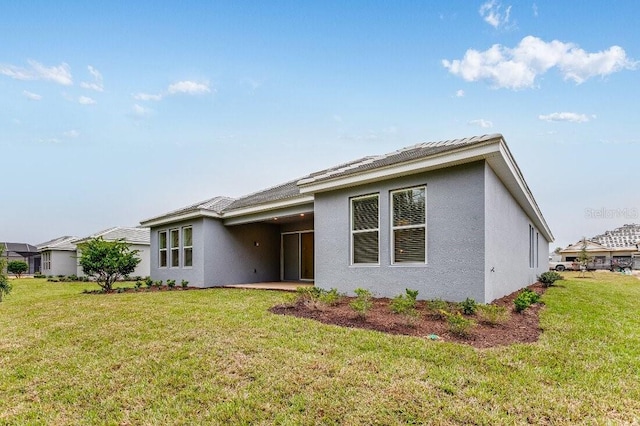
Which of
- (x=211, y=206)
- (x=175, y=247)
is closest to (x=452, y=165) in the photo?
(x=211, y=206)

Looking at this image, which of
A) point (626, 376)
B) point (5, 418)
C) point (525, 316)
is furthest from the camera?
point (525, 316)

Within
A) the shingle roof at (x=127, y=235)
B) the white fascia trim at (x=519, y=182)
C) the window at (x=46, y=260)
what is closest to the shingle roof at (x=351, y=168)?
the white fascia trim at (x=519, y=182)

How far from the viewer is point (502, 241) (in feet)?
29.7

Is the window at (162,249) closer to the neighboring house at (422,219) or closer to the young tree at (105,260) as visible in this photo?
the young tree at (105,260)

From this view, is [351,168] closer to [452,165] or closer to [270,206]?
[452,165]

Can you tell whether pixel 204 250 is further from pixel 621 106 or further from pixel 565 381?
pixel 621 106

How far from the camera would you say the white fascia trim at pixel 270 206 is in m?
11.5

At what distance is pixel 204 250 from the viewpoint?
45.6 feet

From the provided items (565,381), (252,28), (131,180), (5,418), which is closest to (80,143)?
(131,180)

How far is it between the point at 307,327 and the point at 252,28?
9.82m

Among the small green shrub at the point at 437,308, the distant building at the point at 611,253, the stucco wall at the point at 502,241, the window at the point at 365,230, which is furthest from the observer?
the distant building at the point at 611,253

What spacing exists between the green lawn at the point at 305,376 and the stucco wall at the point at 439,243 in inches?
73.3

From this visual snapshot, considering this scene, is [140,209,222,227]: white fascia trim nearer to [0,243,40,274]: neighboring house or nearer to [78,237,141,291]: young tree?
[78,237,141,291]: young tree

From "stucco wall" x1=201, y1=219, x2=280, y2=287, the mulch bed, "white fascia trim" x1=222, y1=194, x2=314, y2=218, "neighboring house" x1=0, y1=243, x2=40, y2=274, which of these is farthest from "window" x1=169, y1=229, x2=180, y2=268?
"neighboring house" x1=0, y1=243, x2=40, y2=274
